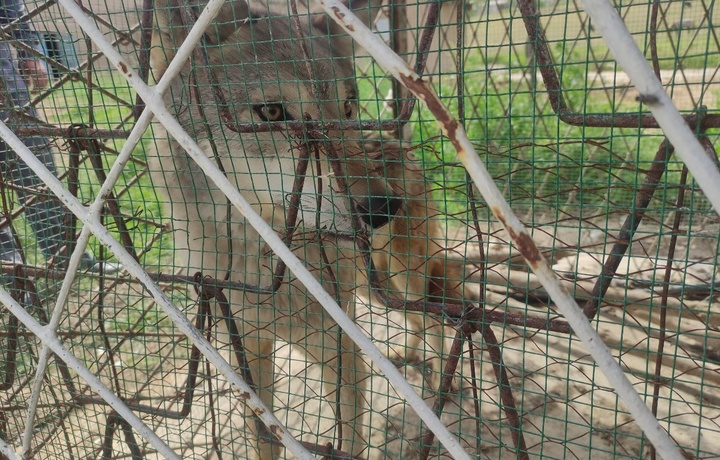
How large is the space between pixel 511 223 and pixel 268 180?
101 centimetres

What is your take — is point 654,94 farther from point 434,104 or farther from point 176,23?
point 176,23

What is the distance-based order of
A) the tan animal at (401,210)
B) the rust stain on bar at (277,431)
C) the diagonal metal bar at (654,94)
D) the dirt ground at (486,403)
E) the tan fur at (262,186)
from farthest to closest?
1. the dirt ground at (486,403)
2. the tan fur at (262,186)
3. the tan animal at (401,210)
4. the rust stain on bar at (277,431)
5. the diagonal metal bar at (654,94)

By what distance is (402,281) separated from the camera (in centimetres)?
379

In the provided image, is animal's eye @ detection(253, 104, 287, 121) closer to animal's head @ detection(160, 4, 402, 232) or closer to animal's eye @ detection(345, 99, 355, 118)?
Answer: animal's head @ detection(160, 4, 402, 232)

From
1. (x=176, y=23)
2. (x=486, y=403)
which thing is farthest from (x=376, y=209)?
(x=486, y=403)

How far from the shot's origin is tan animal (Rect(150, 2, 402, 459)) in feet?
5.86

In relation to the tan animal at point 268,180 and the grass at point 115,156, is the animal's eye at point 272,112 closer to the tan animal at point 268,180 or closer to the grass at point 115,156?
the tan animal at point 268,180

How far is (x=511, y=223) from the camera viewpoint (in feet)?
3.34

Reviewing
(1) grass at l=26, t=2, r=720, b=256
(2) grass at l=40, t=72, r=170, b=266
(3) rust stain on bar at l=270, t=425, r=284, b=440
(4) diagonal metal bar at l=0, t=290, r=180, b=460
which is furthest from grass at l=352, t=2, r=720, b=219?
(4) diagonal metal bar at l=0, t=290, r=180, b=460

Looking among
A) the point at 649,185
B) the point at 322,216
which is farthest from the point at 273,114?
the point at 649,185

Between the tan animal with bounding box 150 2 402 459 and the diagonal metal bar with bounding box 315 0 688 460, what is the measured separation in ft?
1.93

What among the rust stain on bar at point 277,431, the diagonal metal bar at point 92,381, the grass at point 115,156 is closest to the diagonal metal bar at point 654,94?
the rust stain on bar at point 277,431

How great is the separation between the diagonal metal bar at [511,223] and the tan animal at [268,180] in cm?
59

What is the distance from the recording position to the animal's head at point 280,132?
1666mm
